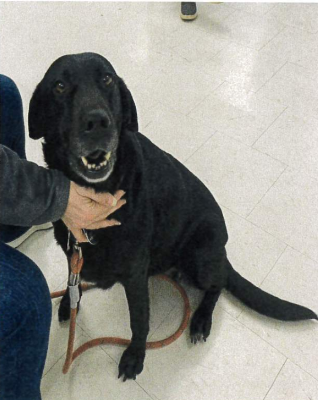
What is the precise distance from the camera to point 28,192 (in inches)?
27.7

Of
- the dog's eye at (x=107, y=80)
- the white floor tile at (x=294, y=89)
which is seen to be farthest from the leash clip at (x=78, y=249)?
the white floor tile at (x=294, y=89)

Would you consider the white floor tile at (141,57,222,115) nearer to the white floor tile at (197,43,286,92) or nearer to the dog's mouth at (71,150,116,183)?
the white floor tile at (197,43,286,92)

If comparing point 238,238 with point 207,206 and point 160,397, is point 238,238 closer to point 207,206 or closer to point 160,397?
point 207,206

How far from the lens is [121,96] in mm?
899

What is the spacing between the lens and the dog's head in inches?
29.9

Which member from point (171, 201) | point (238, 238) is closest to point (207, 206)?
point (171, 201)

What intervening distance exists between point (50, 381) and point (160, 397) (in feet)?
1.04

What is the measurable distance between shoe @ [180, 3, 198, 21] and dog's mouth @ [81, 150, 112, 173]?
1861mm

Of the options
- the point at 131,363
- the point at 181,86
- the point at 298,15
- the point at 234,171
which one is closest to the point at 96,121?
the point at 131,363

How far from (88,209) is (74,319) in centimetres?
36

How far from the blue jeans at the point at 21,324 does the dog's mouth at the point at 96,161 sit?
0.73 ft

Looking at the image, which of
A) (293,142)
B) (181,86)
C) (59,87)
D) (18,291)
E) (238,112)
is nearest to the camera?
(18,291)

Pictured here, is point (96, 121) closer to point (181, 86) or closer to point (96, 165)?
point (96, 165)

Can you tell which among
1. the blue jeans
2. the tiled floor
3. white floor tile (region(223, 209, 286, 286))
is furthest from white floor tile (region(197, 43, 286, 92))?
the blue jeans
